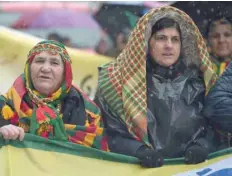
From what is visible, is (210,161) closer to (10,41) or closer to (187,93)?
(187,93)

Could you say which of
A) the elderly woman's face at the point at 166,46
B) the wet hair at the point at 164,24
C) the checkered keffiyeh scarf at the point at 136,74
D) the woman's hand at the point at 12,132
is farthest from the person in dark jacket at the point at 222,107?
the woman's hand at the point at 12,132

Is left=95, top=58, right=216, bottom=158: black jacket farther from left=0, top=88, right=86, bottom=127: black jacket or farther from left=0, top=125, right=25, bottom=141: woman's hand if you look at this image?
left=0, top=125, right=25, bottom=141: woman's hand

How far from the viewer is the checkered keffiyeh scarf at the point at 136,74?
5254mm

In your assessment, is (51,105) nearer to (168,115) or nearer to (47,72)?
(47,72)

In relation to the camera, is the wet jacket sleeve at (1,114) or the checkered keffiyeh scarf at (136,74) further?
the checkered keffiyeh scarf at (136,74)

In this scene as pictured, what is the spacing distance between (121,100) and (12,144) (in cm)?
100

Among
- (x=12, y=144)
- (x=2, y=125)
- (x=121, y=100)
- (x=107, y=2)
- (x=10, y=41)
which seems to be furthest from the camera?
(x=107, y=2)

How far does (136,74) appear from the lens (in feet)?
17.6

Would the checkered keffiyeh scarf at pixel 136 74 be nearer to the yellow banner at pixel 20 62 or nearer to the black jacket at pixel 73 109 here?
the black jacket at pixel 73 109

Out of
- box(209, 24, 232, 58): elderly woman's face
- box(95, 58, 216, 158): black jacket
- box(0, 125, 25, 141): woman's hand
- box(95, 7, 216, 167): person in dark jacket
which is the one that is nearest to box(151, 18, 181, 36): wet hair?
box(95, 7, 216, 167): person in dark jacket

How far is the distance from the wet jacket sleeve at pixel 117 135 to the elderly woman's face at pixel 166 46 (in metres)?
0.51

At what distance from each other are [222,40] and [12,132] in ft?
8.51

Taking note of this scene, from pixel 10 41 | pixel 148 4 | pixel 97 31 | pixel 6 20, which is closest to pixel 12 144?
pixel 10 41

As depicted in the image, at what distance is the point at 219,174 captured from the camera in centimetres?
496
